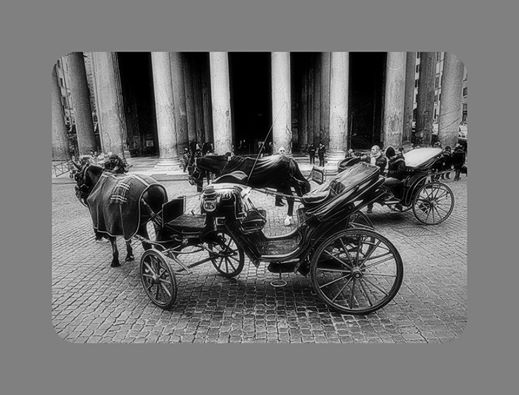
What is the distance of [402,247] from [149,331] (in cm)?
418

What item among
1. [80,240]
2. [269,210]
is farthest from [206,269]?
[269,210]

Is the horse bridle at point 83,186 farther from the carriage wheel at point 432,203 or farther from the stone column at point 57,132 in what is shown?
the carriage wheel at point 432,203

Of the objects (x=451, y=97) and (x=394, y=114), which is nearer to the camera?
(x=451, y=97)

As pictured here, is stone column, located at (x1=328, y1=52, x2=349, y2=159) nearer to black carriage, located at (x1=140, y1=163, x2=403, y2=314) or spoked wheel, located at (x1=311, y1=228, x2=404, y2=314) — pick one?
black carriage, located at (x1=140, y1=163, x2=403, y2=314)

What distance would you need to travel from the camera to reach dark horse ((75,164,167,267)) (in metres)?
4.57

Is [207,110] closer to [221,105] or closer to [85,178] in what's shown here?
[221,105]

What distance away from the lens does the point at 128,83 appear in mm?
19875

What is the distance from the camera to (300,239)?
4207 millimetres

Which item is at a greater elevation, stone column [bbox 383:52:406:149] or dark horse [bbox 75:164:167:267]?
stone column [bbox 383:52:406:149]

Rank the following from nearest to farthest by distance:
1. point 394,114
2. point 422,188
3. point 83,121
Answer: point 394,114
point 83,121
point 422,188

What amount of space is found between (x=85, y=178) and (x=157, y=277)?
217 cm

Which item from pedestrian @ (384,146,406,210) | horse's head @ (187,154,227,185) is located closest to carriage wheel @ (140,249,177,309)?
horse's head @ (187,154,227,185)

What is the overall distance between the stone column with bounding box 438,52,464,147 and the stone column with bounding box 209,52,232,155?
367cm

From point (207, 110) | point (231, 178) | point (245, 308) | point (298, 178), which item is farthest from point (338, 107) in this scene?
point (207, 110)
